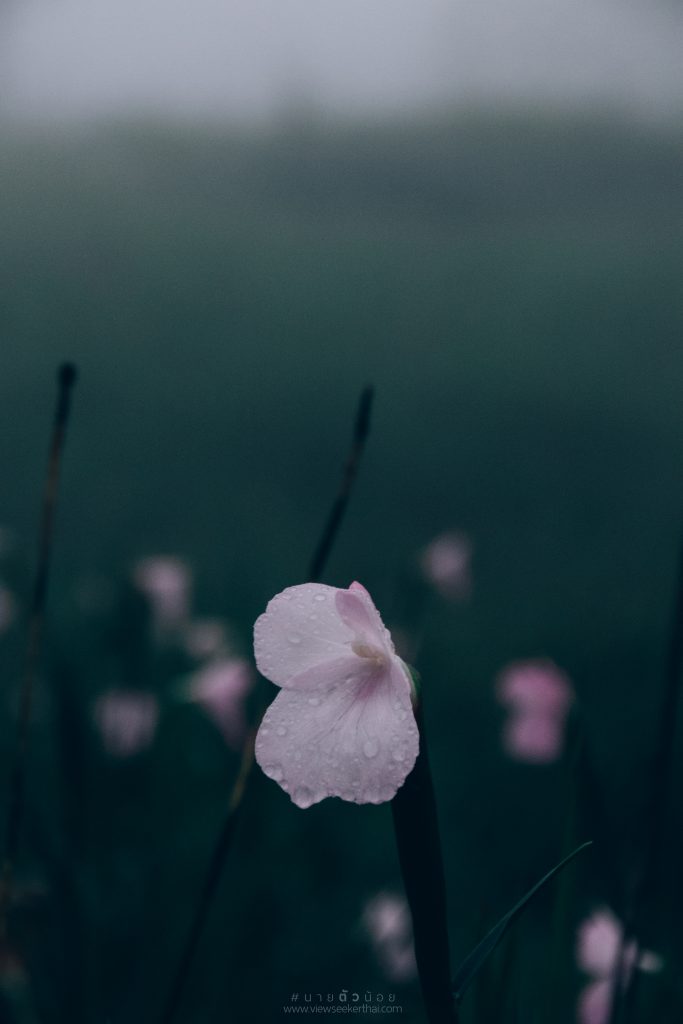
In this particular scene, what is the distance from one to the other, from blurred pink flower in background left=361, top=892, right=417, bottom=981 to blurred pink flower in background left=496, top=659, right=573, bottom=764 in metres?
0.18

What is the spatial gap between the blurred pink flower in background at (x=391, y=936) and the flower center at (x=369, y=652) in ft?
1.77

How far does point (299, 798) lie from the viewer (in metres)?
0.25

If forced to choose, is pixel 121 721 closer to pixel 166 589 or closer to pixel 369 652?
pixel 166 589

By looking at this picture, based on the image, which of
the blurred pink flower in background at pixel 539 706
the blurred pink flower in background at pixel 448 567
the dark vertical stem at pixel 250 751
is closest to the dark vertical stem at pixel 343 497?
the dark vertical stem at pixel 250 751

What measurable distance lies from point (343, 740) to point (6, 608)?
924 millimetres

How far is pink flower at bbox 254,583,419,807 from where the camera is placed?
230mm

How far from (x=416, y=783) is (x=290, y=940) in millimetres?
715

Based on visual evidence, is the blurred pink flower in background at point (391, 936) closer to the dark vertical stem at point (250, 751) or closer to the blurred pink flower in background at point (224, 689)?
the blurred pink flower in background at point (224, 689)

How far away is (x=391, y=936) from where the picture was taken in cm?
77

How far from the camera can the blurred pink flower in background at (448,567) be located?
1105 mm

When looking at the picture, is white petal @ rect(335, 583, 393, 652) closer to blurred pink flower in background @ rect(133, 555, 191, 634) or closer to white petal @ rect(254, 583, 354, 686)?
white petal @ rect(254, 583, 354, 686)

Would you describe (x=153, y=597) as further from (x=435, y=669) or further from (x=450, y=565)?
(x=435, y=669)

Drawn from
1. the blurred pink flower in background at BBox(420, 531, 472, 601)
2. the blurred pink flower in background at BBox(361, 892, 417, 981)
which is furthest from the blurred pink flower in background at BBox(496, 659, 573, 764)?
the blurred pink flower in background at BBox(420, 531, 472, 601)

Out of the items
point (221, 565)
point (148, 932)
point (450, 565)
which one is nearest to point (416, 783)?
point (148, 932)
